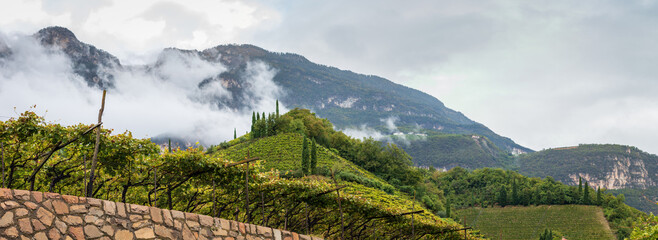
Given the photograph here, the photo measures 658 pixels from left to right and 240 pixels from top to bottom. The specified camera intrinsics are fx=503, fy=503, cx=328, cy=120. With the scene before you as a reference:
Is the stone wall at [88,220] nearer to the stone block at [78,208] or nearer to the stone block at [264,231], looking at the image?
the stone block at [78,208]

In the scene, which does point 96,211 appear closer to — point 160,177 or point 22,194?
point 22,194

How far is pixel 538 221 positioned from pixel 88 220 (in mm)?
85161

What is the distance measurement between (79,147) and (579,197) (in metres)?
98.5

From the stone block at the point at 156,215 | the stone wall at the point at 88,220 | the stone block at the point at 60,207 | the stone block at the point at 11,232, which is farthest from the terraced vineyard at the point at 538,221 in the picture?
the stone block at the point at 11,232

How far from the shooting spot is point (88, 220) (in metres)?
8.65

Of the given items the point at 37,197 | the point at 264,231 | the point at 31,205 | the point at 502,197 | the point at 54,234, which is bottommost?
the point at 502,197

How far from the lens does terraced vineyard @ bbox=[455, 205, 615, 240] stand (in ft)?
245

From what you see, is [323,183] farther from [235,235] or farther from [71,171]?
[71,171]

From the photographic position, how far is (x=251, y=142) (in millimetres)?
75375

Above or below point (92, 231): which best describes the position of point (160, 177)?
above

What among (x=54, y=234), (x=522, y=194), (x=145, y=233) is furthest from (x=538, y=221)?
(x=54, y=234)

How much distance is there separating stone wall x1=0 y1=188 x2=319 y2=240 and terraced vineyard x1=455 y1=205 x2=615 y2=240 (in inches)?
2671

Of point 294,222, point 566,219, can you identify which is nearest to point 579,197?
point 566,219

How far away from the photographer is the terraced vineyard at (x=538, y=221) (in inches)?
2938
